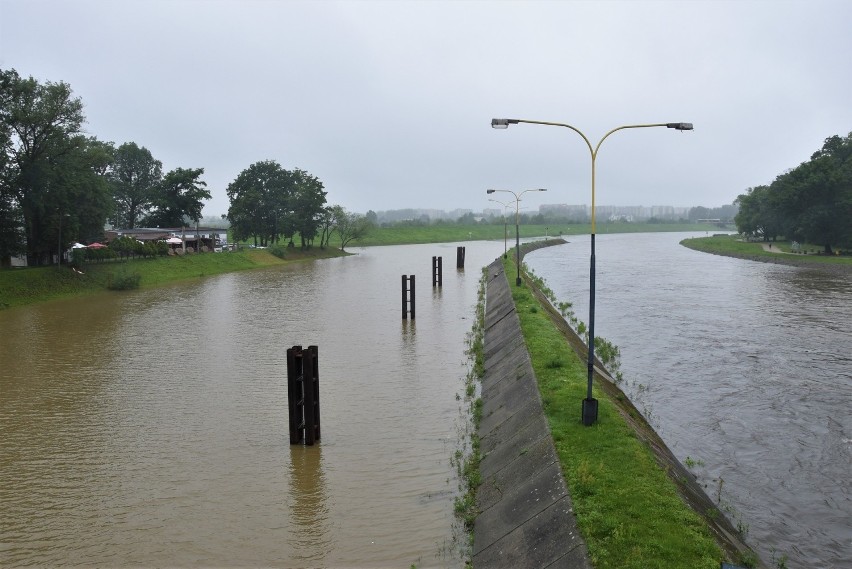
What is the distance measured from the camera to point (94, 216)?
6172 cm

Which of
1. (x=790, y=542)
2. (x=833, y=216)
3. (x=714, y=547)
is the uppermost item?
(x=833, y=216)

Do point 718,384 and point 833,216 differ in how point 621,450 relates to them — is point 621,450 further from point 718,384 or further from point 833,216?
point 833,216

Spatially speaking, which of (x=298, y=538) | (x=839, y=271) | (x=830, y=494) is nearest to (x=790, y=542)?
(x=830, y=494)

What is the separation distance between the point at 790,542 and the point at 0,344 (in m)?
35.6

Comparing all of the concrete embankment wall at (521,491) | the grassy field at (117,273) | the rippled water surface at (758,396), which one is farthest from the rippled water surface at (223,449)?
the grassy field at (117,273)

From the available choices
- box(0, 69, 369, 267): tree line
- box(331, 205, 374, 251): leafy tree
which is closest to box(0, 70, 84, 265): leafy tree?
box(0, 69, 369, 267): tree line

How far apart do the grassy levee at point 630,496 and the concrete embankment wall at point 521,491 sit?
0.27m

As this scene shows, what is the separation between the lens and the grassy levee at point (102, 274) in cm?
4825

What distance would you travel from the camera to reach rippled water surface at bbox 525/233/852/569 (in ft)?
44.4

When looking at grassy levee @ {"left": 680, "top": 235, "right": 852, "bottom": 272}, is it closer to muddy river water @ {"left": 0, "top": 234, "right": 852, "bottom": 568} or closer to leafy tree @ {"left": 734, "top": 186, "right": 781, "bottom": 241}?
leafy tree @ {"left": 734, "top": 186, "right": 781, "bottom": 241}

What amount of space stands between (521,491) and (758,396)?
13.0m

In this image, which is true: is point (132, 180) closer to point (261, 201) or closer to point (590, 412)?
point (261, 201)

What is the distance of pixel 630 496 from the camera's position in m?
11.7

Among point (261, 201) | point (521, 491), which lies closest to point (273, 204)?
point (261, 201)
